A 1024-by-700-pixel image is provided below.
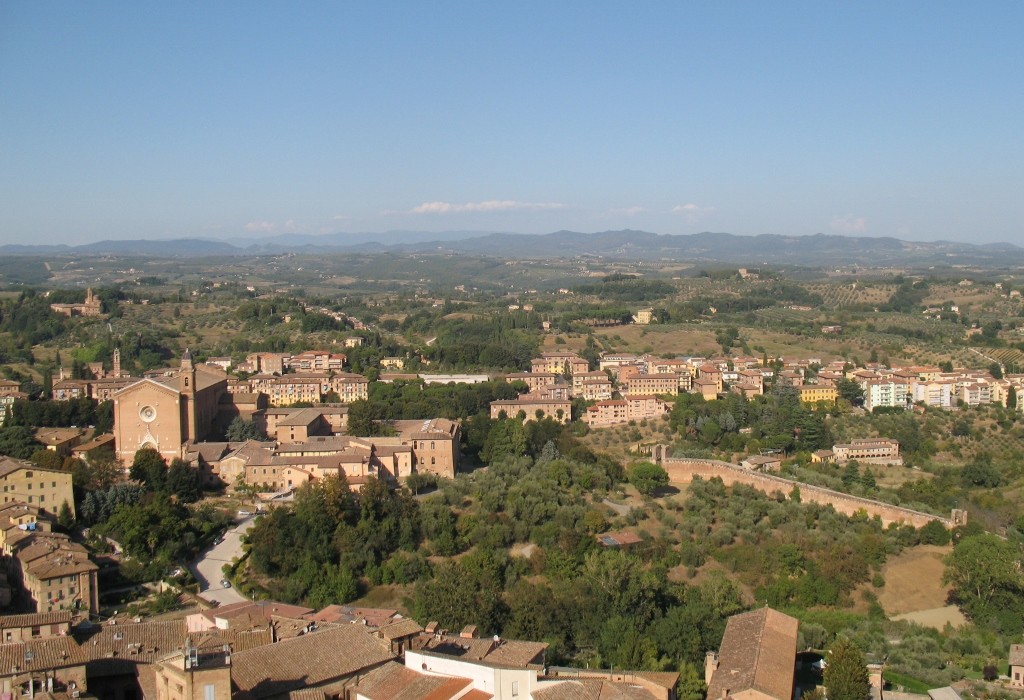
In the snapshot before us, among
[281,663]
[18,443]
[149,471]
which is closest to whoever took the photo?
[281,663]

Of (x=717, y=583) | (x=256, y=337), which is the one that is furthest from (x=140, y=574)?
(x=256, y=337)

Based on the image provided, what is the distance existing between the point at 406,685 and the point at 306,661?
1565 mm

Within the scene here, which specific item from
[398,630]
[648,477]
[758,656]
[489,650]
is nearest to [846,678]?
[758,656]

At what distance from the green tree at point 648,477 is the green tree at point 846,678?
40.5 feet

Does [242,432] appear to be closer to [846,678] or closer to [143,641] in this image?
[143,641]

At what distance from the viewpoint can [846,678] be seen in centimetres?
1470

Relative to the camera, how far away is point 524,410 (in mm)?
35312

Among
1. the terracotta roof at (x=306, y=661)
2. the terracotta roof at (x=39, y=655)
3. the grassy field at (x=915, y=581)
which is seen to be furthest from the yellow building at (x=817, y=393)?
the terracotta roof at (x=39, y=655)

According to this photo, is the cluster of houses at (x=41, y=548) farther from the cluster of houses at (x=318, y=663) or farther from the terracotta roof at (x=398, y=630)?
the terracotta roof at (x=398, y=630)

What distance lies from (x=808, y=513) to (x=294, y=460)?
1339cm

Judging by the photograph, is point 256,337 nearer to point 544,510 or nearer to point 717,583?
point 544,510

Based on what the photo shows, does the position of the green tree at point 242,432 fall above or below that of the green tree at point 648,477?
above

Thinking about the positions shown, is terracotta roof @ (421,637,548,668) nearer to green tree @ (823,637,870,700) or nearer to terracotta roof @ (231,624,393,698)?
terracotta roof @ (231,624,393,698)

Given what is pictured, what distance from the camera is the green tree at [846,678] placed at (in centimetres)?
1462
